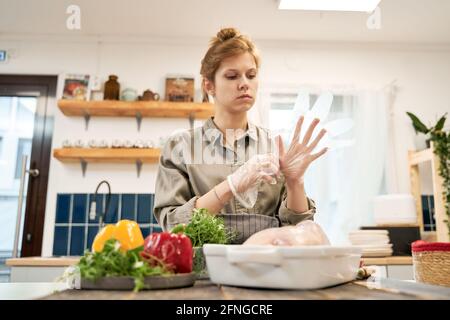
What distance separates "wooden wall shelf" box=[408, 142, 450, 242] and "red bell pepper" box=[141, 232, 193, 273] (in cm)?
247

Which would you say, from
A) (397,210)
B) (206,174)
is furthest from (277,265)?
(397,210)

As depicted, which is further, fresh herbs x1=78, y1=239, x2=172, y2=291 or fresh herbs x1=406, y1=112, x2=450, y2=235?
fresh herbs x1=406, y1=112, x2=450, y2=235

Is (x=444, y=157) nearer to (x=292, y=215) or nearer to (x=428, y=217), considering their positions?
(x=428, y=217)

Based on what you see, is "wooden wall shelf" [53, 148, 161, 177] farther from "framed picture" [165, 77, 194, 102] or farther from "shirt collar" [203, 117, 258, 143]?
"shirt collar" [203, 117, 258, 143]

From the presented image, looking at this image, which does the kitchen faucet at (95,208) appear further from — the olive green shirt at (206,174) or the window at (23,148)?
the olive green shirt at (206,174)

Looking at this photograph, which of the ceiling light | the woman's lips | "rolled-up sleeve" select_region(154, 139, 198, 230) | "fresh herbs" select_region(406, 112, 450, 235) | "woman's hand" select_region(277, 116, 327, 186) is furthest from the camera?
"fresh herbs" select_region(406, 112, 450, 235)

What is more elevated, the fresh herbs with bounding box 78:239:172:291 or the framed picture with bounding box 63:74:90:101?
the framed picture with bounding box 63:74:90:101

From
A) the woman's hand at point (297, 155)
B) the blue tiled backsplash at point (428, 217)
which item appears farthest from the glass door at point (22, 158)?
the blue tiled backsplash at point (428, 217)

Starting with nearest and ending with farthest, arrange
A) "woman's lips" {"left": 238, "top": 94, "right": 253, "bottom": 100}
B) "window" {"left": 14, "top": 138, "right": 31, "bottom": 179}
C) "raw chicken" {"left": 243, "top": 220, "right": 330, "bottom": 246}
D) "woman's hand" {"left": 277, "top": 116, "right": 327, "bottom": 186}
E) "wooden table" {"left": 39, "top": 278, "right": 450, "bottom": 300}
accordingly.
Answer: "wooden table" {"left": 39, "top": 278, "right": 450, "bottom": 300}, "raw chicken" {"left": 243, "top": 220, "right": 330, "bottom": 246}, "woman's hand" {"left": 277, "top": 116, "right": 327, "bottom": 186}, "woman's lips" {"left": 238, "top": 94, "right": 253, "bottom": 100}, "window" {"left": 14, "top": 138, "right": 31, "bottom": 179}

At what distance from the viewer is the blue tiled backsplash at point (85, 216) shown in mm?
2908

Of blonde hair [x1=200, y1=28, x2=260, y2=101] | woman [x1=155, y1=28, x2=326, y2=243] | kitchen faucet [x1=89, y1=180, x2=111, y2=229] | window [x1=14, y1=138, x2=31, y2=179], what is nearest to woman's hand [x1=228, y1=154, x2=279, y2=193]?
woman [x1=155, y1=28, x2=326, y2=243]

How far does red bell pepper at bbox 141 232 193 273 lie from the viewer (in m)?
0.64

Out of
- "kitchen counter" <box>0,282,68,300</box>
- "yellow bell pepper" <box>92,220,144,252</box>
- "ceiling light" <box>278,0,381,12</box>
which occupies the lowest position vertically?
"kitchen counter" <box>0,282,68,300</box>

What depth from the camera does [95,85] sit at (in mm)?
3049
